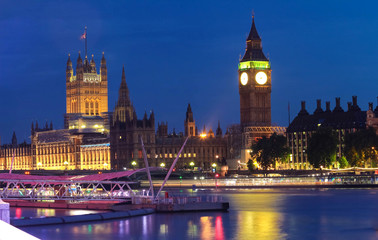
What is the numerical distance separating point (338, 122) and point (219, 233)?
411ft

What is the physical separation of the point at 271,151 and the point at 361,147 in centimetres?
2261

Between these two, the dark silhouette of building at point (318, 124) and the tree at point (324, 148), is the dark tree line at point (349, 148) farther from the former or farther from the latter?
the dark silhouette of building at point (318, 124)

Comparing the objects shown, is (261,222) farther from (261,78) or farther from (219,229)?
(261,78)

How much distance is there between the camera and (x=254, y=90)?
187875mm

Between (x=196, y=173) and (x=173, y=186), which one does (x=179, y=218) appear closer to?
(x=173, y=186)

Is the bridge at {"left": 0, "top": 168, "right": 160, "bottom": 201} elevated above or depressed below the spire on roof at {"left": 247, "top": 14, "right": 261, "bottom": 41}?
below

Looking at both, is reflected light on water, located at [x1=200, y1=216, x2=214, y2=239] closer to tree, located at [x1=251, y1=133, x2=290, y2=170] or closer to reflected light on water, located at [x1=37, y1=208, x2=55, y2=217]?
reflected light on water, located at [x1=37, y1=208, x2=55, y2=217]

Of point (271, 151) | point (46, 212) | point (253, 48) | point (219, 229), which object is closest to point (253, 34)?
point (253, 48)

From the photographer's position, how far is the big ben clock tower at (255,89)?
18725 centimetres

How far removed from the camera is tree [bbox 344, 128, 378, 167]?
13300 cm

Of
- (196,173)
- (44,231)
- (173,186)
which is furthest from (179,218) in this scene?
(196,173)

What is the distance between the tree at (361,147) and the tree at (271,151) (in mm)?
17575

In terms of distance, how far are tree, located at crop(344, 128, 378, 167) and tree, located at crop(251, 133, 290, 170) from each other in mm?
17575

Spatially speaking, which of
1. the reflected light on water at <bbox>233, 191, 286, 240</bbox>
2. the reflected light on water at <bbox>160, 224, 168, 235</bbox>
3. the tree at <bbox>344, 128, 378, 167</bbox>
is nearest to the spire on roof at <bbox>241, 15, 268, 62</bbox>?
the tree at <bbox>344, 128, 378, 167</bbox>
